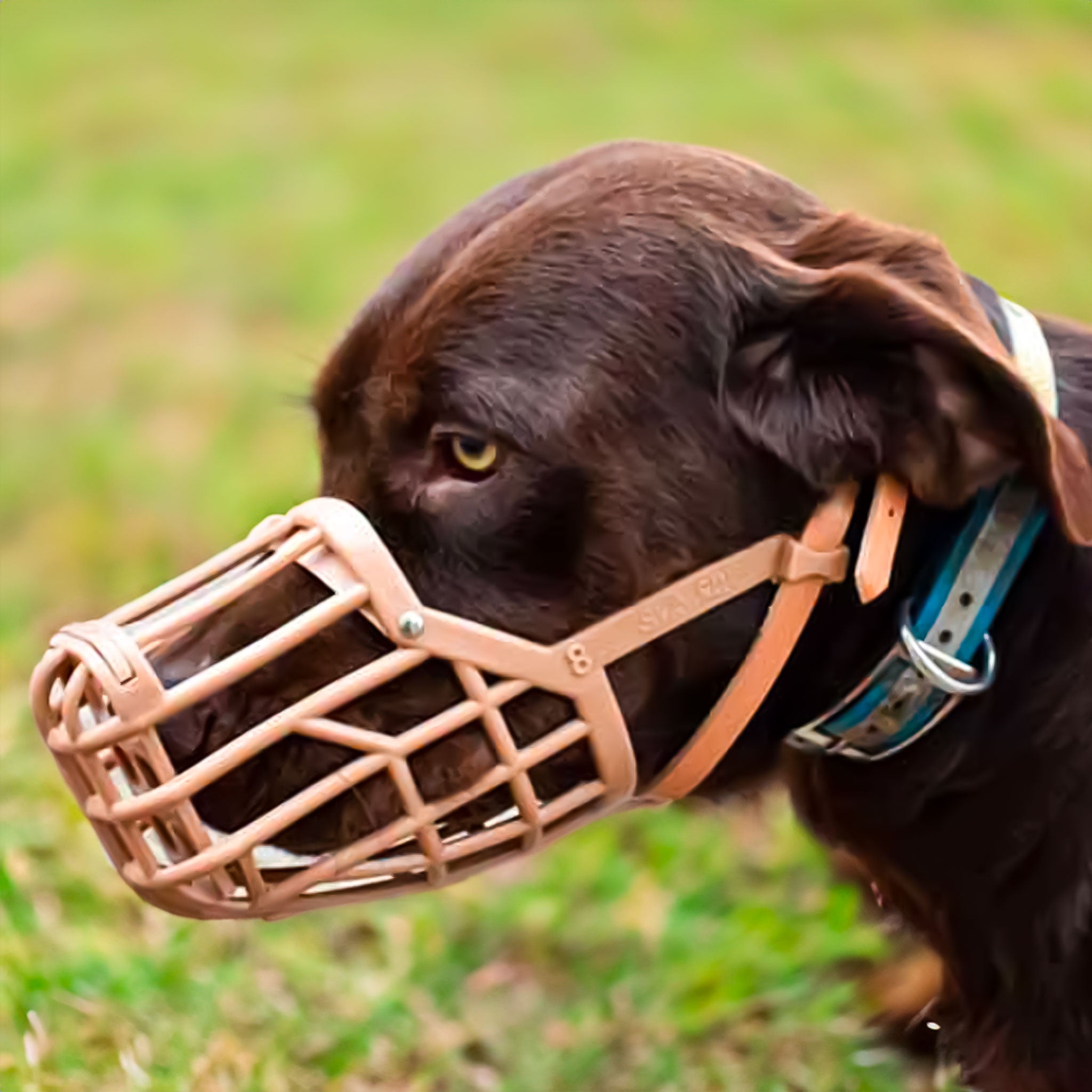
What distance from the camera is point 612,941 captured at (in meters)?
3.25

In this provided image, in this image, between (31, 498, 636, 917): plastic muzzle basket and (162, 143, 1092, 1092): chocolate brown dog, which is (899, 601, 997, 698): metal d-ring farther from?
(31, 498, 636, 917): plastic muzzle basket

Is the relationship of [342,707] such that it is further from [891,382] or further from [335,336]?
[891,382]

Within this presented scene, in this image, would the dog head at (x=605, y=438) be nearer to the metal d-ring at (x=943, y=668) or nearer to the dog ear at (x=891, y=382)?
the dog ear at (x=891, y=382)

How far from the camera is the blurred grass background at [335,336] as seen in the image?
112 inches

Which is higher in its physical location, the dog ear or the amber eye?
the amber eye

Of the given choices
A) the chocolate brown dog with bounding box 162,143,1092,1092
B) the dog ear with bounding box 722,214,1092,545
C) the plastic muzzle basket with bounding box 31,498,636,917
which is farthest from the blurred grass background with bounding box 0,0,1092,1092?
the dog ear with bounding box 722,214,1092,545

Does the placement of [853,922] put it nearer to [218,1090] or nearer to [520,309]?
[218,1090]

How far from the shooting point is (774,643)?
2008 mm

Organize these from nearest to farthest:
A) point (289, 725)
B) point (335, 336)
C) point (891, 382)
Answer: point (289, 725)
point (891, 382)
point (335, 336)

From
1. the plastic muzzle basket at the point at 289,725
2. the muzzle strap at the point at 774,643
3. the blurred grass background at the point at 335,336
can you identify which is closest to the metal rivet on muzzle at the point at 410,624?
the plastic muzzle basket at the point at 289,725

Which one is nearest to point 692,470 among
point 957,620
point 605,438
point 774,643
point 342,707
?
point 605,438

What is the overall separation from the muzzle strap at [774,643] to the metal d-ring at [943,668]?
13 cm

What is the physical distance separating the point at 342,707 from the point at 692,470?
0.54m

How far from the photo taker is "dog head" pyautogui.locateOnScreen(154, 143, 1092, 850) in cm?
192
